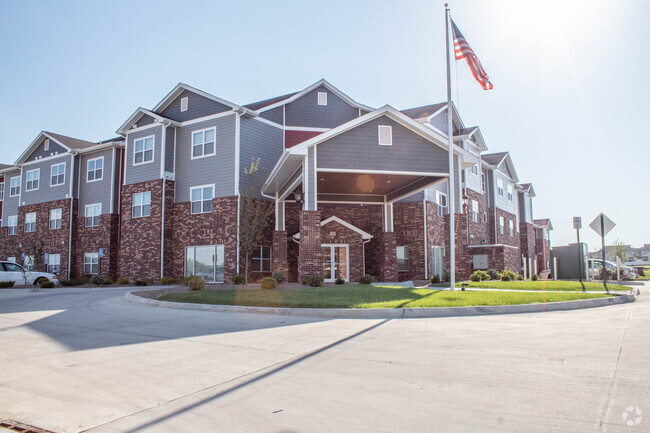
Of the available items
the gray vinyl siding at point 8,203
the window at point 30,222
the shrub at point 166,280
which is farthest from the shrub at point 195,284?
the gray vinyl siding at point 8,203

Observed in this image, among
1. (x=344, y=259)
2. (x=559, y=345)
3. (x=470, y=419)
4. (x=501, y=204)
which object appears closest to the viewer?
(x=470, y=419)

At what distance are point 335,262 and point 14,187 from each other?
30.0 metres

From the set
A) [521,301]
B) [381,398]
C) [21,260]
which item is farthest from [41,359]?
[21,260]

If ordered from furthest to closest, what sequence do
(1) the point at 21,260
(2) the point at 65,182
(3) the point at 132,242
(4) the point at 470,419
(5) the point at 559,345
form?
1. (1) the point at 21,260
2. (2) the point at 65,182
3. (3) the point at 132,242
4. (5) the point at 559,345
5. (4) the point at 470,419

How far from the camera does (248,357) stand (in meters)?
6.88

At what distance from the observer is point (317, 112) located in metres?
30.0

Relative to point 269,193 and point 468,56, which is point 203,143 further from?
point 468,56

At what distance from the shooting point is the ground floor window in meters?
25.8

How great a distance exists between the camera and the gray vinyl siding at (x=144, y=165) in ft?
91.8

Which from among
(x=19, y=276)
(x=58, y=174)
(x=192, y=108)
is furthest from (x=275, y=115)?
(x=58, y=174)

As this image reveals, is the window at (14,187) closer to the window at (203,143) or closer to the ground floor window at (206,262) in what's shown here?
the window at (203,143)

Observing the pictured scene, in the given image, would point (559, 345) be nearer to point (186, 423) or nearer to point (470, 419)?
point (470, 419)

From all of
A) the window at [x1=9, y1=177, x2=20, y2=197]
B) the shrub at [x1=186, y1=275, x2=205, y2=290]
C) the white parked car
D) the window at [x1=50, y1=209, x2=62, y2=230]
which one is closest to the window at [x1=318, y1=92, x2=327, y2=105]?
the shrub at [x1=186, y1=275, x2=205, y2=290]

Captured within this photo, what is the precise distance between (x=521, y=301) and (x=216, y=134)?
18677 mm
